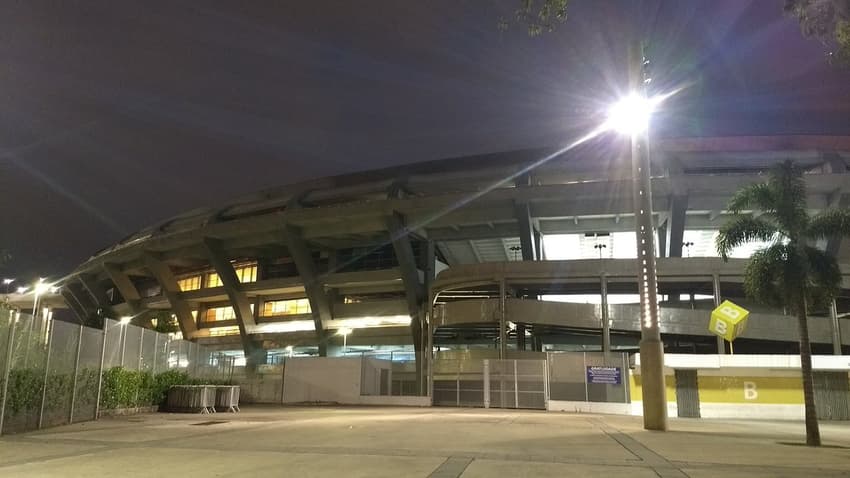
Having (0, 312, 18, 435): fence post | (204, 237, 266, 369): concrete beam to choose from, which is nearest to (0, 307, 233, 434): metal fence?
(0, 312, 18, 435): fence post

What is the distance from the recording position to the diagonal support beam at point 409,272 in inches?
1820

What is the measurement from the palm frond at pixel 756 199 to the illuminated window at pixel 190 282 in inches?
2397

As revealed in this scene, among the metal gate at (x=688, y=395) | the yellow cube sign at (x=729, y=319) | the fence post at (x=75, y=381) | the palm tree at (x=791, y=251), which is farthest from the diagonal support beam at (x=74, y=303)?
the palm tree at (x=791, y=251)

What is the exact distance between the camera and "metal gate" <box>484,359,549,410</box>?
1142 inches

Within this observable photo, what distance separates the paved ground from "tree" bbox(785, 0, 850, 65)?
5637mm

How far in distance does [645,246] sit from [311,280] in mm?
37871

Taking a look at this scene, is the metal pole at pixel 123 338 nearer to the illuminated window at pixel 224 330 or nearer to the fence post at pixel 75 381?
the fence post at pixel 75 381

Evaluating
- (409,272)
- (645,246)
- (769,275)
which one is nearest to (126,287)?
(409,272)

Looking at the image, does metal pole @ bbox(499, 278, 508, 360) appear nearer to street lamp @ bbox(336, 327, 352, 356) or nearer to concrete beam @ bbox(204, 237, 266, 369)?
street lamp @ bbox(336, 327, 352, 356)

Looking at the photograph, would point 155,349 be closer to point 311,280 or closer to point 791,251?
point 791,251

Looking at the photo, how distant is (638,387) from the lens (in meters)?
27.0

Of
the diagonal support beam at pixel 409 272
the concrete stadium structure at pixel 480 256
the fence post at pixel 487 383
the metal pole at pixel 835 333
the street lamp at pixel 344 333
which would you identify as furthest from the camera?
the street lamp at pixel 344 333

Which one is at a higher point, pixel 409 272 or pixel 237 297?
pixel 409 272

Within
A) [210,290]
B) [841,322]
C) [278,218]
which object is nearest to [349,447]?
[841,322]
